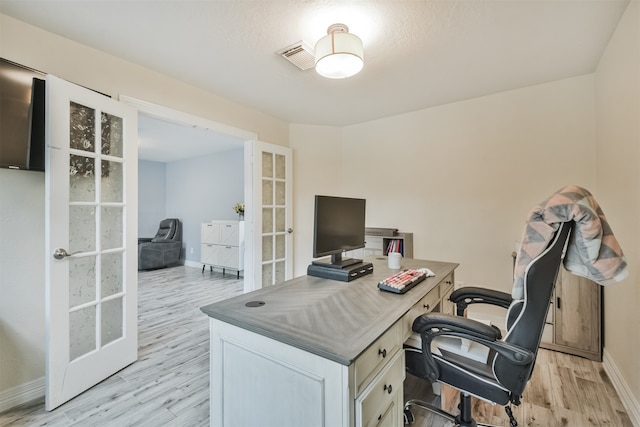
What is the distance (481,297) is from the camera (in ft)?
5.63

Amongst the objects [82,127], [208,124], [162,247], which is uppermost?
[208,124]

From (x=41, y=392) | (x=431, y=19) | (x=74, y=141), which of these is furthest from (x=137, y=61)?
(x=41, y=392)

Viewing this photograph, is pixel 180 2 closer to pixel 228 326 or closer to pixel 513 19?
pixel 228 326

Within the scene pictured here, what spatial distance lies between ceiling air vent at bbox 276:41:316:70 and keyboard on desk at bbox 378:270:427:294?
1763mm

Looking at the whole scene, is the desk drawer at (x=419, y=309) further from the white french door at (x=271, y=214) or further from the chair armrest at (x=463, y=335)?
the white french door at (x=271, y=214)

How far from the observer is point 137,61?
2.31 meters

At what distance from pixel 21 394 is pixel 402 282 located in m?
2.51

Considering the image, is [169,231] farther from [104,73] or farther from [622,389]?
[622,389]

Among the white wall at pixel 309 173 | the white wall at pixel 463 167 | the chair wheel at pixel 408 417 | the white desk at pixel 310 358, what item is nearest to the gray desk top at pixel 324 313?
the white desk at pixel 310 358

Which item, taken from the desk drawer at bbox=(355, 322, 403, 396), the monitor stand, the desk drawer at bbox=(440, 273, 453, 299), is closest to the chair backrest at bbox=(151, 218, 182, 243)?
the monitor stand

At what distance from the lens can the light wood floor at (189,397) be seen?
1.65 m

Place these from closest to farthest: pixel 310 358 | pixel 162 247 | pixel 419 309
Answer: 1. pixel 310 358
2. pixel 419 309
3. pixel 162 247

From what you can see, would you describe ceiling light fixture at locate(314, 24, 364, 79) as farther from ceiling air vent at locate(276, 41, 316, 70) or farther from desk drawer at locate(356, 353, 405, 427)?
desk drawer at locate(356, 353, 405, 427)

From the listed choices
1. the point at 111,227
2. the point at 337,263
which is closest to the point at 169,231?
the point at 111,227
